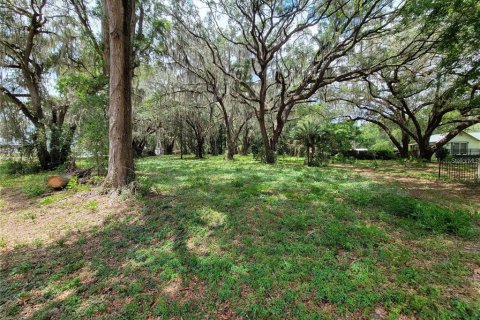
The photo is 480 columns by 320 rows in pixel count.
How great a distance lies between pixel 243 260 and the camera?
2.50 metres

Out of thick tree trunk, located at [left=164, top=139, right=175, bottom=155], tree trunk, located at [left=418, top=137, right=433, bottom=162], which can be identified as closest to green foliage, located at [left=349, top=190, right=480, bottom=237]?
tree trunk, located at [left=418, top=137, right=433, bottom=162]

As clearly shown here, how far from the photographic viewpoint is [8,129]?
8.99 metres

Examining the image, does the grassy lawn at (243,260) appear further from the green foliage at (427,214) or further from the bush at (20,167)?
the bush at (20,167)

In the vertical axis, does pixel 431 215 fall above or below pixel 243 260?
above

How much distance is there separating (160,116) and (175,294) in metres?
16.0

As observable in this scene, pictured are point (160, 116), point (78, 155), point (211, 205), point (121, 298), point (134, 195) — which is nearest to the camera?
point (121, 298)

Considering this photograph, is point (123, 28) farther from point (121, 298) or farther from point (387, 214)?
point (387, 214)

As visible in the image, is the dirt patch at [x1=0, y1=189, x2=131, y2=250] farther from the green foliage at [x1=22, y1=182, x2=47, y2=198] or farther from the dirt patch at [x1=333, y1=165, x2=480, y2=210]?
the dirt patch at [x1=333, y1=165, x2=480, y2=210]

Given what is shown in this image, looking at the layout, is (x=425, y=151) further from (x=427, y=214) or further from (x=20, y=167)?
(x=20, y=167)

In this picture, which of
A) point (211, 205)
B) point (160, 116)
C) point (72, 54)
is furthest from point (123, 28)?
point (160, 116)

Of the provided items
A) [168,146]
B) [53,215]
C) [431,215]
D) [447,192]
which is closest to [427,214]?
[431,215]

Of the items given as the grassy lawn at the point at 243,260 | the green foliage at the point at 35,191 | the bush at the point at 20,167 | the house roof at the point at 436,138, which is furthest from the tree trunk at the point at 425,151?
the bush at the point at 20,167

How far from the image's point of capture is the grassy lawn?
6.30ft

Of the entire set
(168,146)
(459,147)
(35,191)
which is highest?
(168,146)
